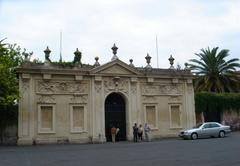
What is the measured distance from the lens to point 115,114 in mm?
34750

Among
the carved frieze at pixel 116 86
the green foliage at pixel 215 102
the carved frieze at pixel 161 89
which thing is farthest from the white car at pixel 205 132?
the carved frieze at pixel 116 86

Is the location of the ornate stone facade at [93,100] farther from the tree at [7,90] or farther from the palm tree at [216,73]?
the palm tree at [216,73]

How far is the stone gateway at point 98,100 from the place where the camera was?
3100 cm

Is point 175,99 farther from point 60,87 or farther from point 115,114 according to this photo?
point 60,87

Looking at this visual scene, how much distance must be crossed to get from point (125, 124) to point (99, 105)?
335 cm

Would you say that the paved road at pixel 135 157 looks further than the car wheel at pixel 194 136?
No

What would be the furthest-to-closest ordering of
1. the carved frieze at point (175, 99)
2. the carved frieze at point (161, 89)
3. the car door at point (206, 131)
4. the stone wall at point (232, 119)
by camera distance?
1. the stone wall at point (232, 119)
2. the carved frieze at point (175, 99)
3. the carved frieze at point (161, 89)
4. the car door at point (206, 131)

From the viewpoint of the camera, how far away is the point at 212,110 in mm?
42062

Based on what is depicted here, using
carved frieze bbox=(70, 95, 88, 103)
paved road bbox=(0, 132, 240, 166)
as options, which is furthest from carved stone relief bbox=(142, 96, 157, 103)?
paved road bbox=(0, 132, 240, 166)

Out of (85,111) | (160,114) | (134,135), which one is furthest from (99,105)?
(160,114)

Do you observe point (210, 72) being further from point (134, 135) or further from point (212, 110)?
point (134, 135)

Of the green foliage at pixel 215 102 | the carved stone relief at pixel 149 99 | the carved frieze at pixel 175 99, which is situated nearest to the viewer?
the carved stone relief at pixel 149 99

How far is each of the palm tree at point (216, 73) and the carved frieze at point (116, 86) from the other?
52.8 feet

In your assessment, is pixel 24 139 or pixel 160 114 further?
pixel 160 114
